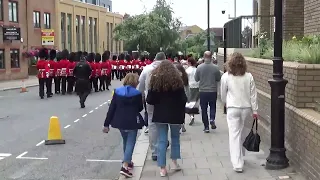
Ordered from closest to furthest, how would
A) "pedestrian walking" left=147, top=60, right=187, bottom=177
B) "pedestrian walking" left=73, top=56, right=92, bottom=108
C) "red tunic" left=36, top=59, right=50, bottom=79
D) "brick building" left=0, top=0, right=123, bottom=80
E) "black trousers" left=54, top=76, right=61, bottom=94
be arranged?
"pedestrian walking" left=147, top=60, right=187, bottom=177
"pedestrian walking" left=73, top=56, right=92, bottom=108
"red tunic" left=36, top=59, right=50, bottom=79
"black trousers" left=54, top=76, right=61, bottom=94
"brick building" left=0, top=0, right=123, bottom=80

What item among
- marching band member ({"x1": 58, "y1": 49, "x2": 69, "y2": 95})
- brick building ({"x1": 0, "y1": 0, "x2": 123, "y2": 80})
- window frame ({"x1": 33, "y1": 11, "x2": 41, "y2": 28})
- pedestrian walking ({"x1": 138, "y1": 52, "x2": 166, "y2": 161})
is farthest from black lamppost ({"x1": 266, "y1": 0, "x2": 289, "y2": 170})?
window frame ({"x1": 33, "y1": 11, "x2": 41, "y2": 28})

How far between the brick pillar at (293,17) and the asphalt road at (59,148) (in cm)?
638

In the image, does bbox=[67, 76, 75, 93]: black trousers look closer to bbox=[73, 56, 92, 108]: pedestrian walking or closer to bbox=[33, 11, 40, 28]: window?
bbox=[73, 56, 92, 108]: pedestrian walking

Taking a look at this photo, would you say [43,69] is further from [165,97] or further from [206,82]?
[165,97]

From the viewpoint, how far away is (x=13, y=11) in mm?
42438

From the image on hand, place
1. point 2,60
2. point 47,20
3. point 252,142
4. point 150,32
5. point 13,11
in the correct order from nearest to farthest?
point 252,142
point 2,60
point 13,11
point 47,20
point 150,32

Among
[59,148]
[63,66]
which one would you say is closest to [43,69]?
[63,66]

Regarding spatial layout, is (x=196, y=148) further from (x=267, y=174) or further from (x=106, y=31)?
(x=106, y=31)

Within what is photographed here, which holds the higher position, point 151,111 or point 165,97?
point 165,97

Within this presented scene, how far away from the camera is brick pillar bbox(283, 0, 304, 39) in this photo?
15.6 metres

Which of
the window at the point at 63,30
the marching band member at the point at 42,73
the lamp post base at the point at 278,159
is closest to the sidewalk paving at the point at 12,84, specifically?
the marching band member at the point at 42,73

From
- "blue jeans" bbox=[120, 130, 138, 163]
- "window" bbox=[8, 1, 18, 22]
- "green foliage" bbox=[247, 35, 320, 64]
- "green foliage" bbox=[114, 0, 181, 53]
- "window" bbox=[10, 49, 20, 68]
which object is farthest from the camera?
"green foliage" bbox=[114, 0, 181, 53]

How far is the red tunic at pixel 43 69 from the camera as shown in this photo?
73.9 ft

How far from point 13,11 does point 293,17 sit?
3162 centimetres
